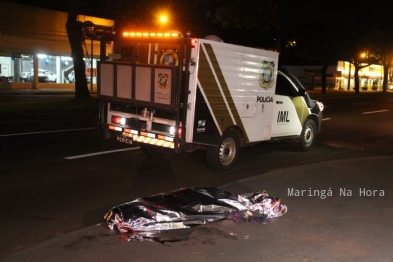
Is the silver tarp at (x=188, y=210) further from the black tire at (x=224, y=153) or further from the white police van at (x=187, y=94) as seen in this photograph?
the black tire at (x=224, y=153)

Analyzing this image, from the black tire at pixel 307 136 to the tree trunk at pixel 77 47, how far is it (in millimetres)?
15075

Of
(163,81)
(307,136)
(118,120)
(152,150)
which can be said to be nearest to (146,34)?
(163,81)

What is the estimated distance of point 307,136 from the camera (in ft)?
38.5

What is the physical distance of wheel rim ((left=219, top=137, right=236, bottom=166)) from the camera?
29.8 ft

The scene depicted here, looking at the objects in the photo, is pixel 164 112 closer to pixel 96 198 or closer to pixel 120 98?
pixel 120 98

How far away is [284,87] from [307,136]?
1698 millimetres

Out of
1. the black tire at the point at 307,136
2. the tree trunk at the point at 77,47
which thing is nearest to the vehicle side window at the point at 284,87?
the black tire at the point at 307,136

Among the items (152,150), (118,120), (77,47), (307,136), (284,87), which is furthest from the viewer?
(77,47)

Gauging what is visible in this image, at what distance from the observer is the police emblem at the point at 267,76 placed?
9.50 m

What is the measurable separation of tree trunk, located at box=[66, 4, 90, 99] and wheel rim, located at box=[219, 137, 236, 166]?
52.8 ft

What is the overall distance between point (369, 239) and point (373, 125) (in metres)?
13.4

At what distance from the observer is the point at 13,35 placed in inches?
1411

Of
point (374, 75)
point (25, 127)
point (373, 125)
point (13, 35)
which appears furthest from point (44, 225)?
point (374, 75)

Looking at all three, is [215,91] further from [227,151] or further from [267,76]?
[267,76]
